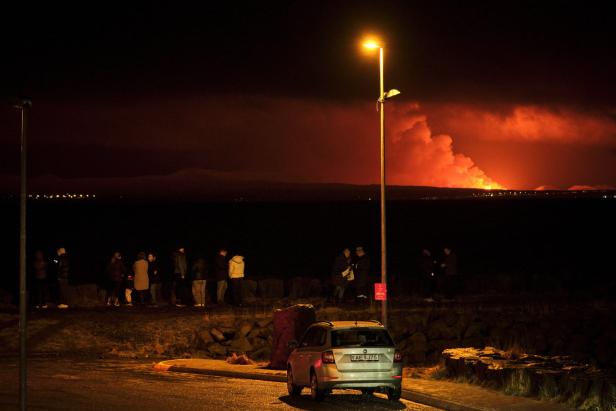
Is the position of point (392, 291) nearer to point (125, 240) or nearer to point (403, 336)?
point (403, 336)

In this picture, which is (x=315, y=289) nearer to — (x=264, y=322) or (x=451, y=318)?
(x=264, y=322)

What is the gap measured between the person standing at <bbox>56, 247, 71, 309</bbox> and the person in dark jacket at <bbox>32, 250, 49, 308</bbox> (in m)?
0.49

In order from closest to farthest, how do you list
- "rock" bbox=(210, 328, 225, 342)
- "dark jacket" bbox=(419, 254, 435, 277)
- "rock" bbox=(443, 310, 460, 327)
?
"rock" bbox=(210, 328, 225, 342), "rock" bbox=(443, 310, 460, 327), "dark jacket" bbox=(419, 254, 435, 277)

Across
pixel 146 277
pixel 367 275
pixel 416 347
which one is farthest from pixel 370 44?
pixel 146 277

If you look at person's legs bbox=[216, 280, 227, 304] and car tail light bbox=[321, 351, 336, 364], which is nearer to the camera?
car tail light bbox=[321, 351, 336, 364]

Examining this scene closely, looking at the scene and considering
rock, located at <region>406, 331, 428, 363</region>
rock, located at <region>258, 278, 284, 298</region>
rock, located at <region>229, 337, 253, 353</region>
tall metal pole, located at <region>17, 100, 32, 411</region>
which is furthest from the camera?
rock, located at <region>258, 278, 284, 298</region>

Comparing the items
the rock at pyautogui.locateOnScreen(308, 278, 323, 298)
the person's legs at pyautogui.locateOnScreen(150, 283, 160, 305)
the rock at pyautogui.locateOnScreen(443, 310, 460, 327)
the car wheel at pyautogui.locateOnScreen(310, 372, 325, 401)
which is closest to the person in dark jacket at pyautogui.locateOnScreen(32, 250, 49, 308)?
the person's legs at pyautogui.locateOnScreen(150, 283, 160, 305)

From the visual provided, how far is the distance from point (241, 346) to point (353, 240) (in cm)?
7203

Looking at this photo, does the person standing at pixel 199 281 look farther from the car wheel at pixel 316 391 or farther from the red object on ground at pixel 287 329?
the car wheel at pixel 316 391

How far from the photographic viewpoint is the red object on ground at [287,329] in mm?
24578

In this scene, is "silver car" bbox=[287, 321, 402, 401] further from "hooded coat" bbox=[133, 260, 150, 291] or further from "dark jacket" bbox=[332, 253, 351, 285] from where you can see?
"hooded coat" bbox=[133, 260, 150, 291]

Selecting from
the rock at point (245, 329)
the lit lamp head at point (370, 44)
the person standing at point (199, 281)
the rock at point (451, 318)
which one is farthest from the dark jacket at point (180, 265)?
the lit lamp head at point (370, 44)

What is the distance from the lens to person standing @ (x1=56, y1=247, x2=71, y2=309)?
3425cm

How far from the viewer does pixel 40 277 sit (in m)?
34.5
